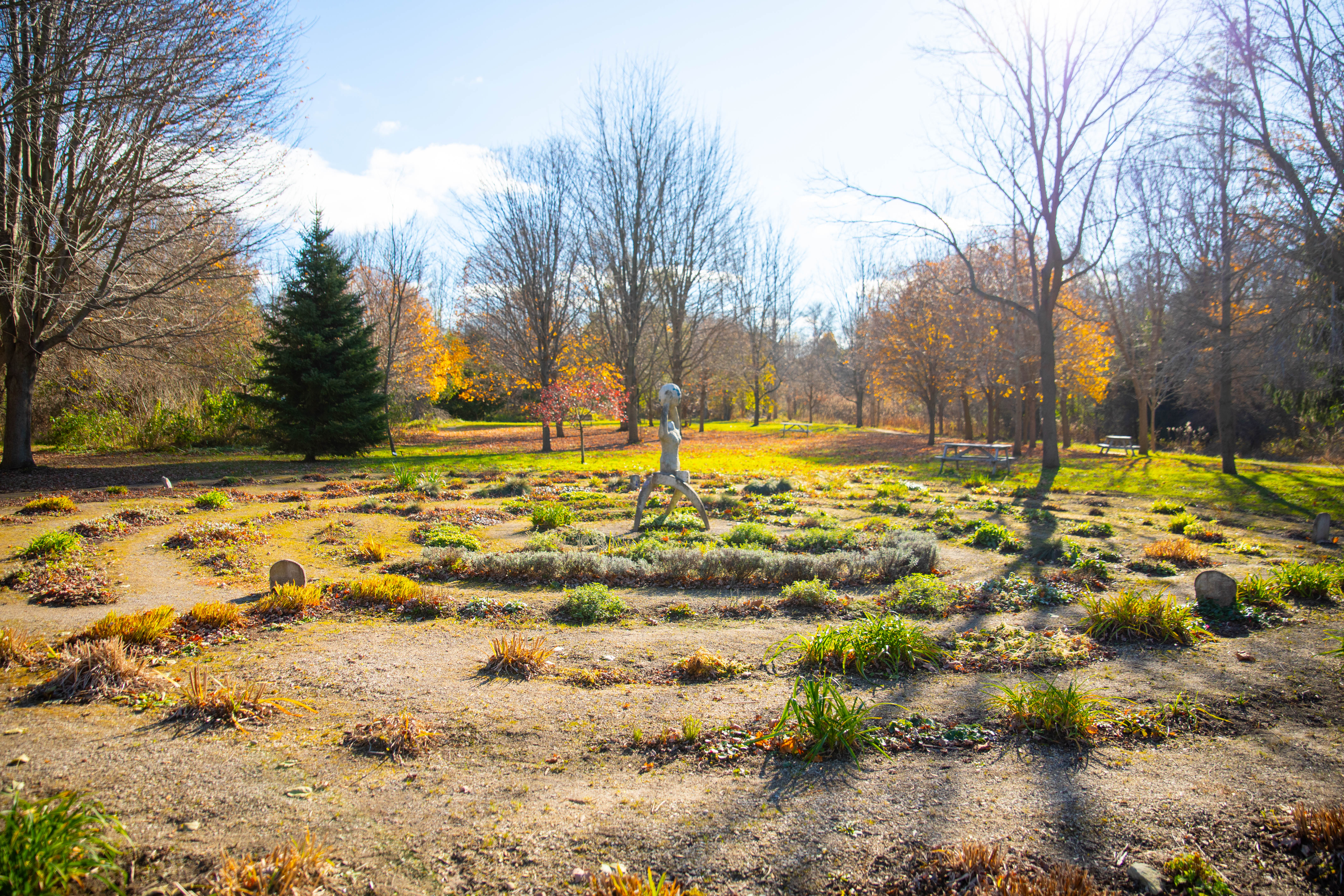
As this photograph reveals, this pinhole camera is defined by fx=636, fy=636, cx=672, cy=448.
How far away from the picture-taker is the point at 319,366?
1994 cm

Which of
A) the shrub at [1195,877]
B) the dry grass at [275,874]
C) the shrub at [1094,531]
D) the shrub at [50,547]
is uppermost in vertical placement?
the shrub at [50,547]

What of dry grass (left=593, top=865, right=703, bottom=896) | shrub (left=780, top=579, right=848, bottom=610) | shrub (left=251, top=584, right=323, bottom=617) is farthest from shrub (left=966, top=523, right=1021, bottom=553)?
shrub (left=251, top=584, right=323, bottom=617)

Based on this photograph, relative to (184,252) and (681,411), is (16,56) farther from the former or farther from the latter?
(681,411)

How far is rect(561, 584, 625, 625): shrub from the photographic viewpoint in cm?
604

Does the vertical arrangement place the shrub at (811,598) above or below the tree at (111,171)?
below

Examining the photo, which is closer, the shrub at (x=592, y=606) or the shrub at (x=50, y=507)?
the shrub at (x=592, y=606)

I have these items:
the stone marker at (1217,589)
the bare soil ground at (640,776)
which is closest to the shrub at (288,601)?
the bare soil ground at (640,776)

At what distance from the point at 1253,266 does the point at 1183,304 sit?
3795mm

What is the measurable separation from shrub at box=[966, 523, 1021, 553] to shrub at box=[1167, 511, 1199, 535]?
9.57 feet

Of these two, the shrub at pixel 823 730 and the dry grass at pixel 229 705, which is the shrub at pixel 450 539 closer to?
the dry grass at pixel 229 705

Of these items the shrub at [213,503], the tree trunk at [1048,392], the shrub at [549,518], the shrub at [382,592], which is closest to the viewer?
the shrub at [382,592]

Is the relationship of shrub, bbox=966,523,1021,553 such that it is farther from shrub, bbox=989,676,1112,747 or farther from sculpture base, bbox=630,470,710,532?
shrub, bbox=989,676,1112,747

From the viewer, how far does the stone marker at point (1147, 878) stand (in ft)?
8.30

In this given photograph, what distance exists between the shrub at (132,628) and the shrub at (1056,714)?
19.9 ft
